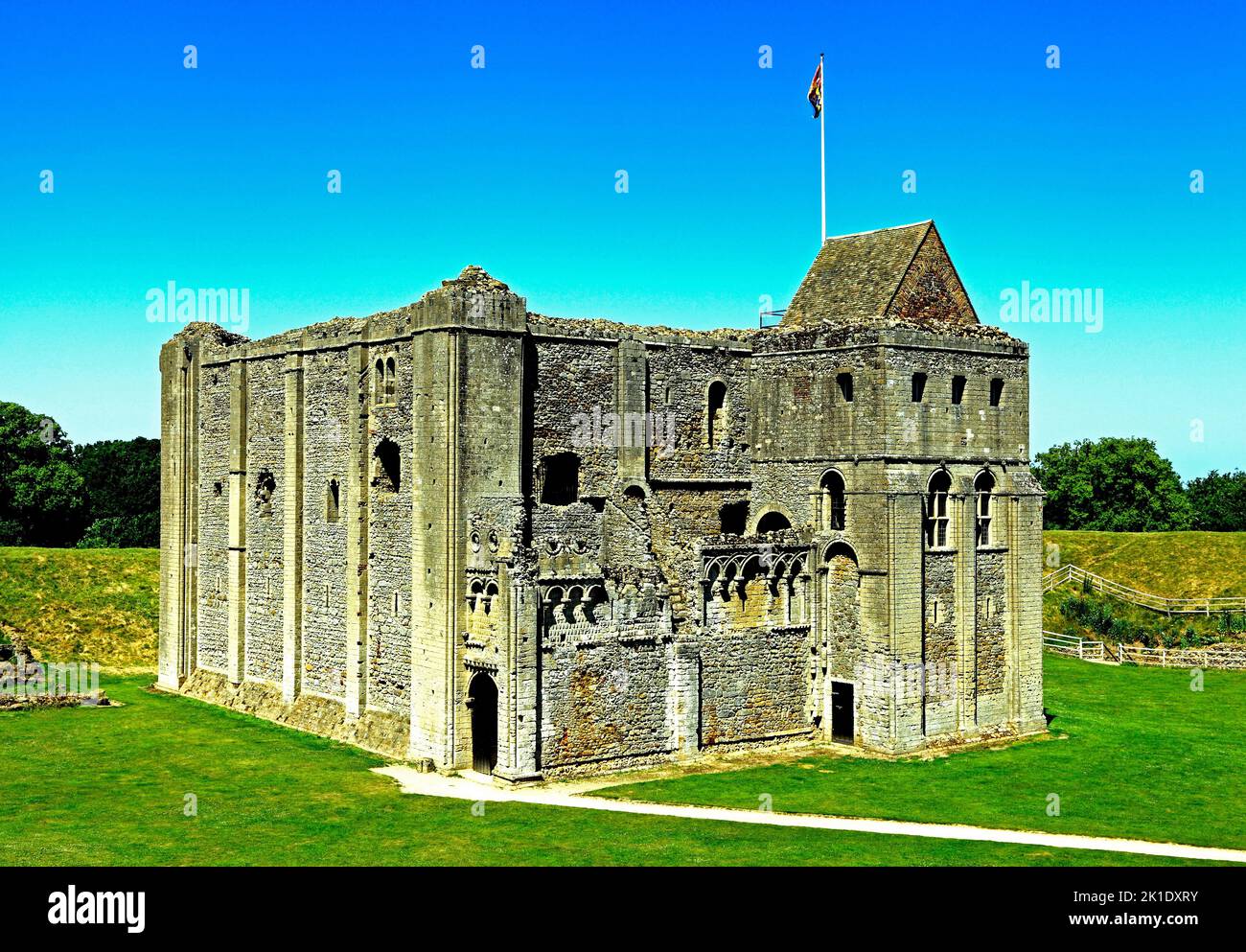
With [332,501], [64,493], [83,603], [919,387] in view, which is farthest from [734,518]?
[64,493]

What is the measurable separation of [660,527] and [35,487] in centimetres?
5839

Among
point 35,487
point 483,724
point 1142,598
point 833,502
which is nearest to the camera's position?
point 483,724

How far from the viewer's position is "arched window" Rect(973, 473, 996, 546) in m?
44.4

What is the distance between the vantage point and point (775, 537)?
43.0 meters

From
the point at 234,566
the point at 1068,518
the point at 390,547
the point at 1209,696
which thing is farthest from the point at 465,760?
the point at 1068,518

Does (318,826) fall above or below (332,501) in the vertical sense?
below

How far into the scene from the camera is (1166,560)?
246 feet

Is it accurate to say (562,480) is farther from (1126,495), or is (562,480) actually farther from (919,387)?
(1126,495)

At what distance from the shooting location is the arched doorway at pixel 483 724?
127 feet

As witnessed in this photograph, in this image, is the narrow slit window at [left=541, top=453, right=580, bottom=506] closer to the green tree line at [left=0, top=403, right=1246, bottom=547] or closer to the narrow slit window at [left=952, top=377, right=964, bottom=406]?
the narrow slit window at [left=952, top=377, right=964, bottom=406]

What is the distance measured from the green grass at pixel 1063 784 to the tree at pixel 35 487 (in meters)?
62.9
